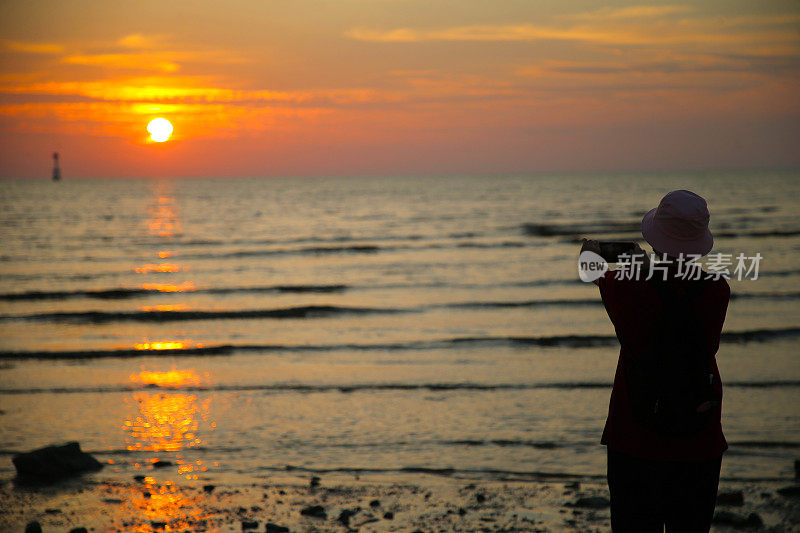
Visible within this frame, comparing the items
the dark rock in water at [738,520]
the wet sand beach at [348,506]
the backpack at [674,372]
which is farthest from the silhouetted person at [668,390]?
the dark rock in water at [738,520]

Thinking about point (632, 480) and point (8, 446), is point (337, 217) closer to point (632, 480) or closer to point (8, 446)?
point (8, 446)

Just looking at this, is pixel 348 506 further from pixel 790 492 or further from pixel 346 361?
pixel 346 361

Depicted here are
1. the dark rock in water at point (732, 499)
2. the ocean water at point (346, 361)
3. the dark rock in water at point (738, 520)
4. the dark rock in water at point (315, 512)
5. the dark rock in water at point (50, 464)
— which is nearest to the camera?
the dark rock in water at point (738, 520)

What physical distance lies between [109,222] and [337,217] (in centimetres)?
1341

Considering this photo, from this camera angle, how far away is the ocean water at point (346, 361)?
23.4ft

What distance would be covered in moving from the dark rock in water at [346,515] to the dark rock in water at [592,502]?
158cm

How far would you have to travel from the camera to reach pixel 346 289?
65.1ft

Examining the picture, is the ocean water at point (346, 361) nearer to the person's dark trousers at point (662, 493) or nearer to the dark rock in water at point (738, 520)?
the dark rock in water at point (738, 520)

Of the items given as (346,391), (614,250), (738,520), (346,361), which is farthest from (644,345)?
(346,361)

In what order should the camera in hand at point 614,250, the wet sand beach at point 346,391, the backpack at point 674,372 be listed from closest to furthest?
the backpack at point 674,372, the camera in hand at point 614,250, the wet sand beach at point 346,391

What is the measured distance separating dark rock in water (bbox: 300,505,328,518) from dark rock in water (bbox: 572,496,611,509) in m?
1.81

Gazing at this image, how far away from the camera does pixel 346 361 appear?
1148cm

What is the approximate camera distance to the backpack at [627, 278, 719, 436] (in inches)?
105

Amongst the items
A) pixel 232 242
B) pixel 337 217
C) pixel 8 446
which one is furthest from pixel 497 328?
pixel 337 217
